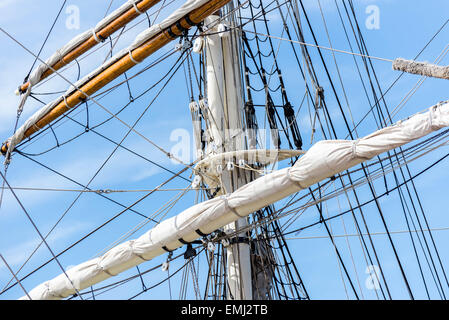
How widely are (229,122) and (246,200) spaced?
232cm

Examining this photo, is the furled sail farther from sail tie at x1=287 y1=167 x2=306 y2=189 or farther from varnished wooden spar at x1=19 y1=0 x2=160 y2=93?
varnished wooden spar at x1=19 y1=0 x2=160 y2=93

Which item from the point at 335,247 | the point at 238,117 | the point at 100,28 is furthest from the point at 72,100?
the point at 335,247

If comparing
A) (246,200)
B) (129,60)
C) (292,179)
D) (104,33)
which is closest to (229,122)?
(129,60)

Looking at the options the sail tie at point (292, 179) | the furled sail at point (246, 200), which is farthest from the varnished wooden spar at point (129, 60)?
the sail tie at point (292, 179)

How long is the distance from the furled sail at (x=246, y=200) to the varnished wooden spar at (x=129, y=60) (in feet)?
9.07

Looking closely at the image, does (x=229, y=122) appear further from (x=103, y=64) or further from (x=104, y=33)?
(x=104, y=33)

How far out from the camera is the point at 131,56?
1423cm

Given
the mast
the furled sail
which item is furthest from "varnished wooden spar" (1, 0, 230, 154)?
the furled sail

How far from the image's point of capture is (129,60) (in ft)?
46.9

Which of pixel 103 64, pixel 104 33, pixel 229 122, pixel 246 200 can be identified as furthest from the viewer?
pixel 104 33

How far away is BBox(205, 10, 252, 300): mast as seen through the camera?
1306cm
